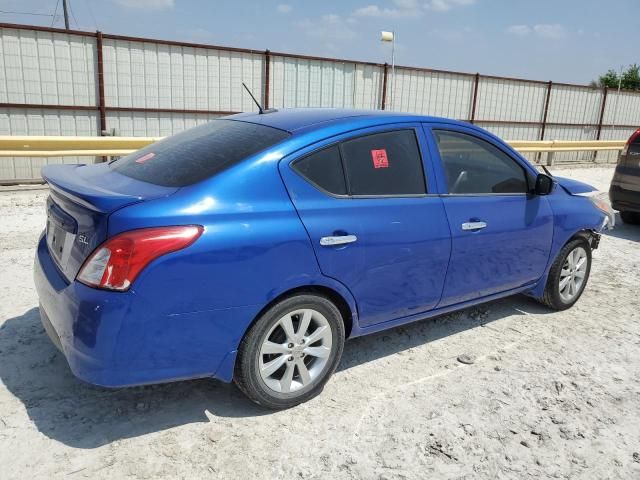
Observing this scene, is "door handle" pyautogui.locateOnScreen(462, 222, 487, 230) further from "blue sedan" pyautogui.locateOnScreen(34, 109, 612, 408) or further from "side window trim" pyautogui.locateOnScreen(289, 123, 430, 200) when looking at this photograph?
"side window trim" pyautogui.locateOnScreen(289, 123, 430, 200)

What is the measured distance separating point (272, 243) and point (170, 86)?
9.61 m

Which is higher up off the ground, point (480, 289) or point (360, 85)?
point (360, 85)

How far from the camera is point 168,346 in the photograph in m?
2.62

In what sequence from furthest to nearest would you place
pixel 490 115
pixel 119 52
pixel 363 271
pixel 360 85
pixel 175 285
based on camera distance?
pixel 490 115 < pixel 360 85 < pixel 119 52 < pixel 363 271 < pixel 175 285

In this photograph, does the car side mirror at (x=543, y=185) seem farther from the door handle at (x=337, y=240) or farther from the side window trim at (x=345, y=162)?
the door handle at (x=337, y=240)

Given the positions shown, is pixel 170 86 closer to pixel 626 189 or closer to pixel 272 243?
pixel 626 189

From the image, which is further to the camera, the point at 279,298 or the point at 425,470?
the point at 279,298

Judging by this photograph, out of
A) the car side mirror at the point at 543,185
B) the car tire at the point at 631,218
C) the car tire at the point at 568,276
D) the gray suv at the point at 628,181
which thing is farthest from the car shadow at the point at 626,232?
the car side mirror at the point at 543,185

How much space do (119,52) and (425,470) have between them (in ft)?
33.7

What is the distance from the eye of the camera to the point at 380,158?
11.1ft

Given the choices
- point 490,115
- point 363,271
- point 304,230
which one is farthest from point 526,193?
point 490,115

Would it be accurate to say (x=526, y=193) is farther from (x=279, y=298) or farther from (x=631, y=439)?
(x=279, y=298)

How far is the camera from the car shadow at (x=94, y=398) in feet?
9.41

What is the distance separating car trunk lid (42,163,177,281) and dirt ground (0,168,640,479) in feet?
2.66
